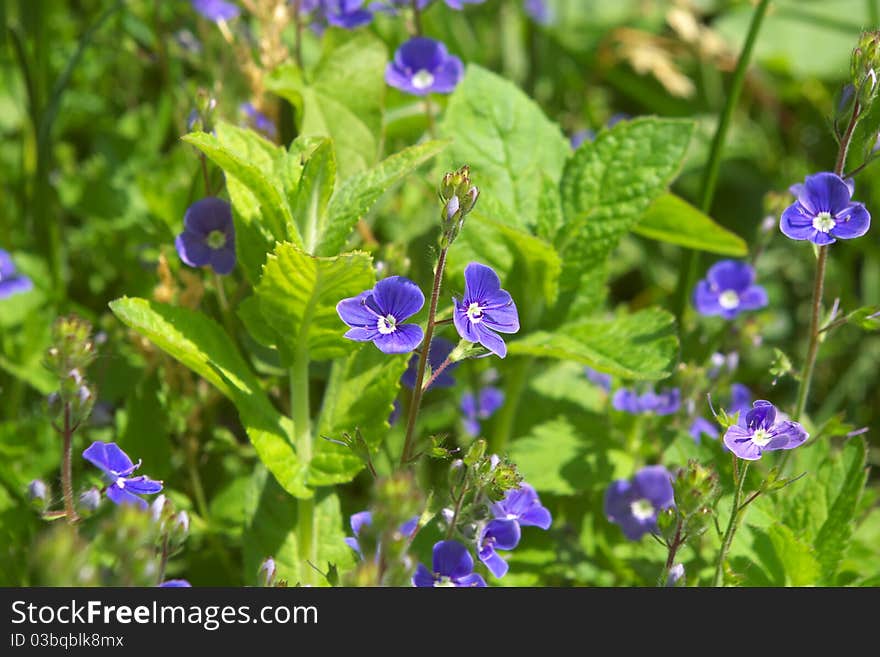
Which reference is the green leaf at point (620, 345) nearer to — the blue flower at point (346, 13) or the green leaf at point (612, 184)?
the green leaf at point (612, 184)

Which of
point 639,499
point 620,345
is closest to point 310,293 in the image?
point 620,345

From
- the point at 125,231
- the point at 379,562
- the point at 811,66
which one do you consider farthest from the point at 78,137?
the point at 811,66

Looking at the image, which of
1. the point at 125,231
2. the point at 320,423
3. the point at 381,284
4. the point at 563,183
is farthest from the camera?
the point at 125,231

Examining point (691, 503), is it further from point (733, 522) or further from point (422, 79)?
point (422, 79)

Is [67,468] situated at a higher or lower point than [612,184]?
lower
